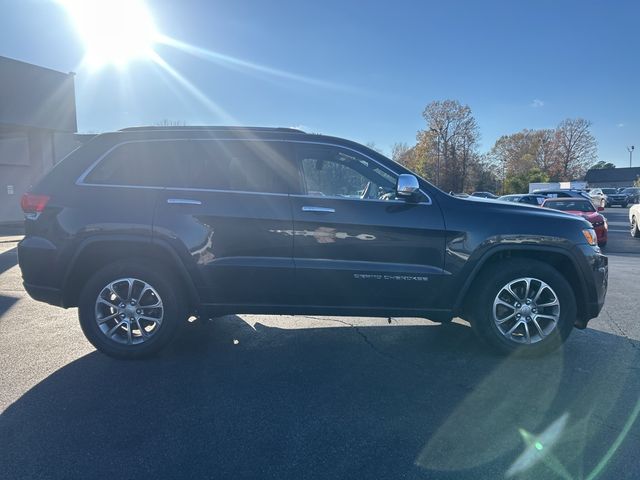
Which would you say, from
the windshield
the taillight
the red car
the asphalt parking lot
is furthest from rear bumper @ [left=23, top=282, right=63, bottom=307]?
the windshield

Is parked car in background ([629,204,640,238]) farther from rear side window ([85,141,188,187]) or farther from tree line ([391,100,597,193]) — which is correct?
tree line ([391,100,597,193])

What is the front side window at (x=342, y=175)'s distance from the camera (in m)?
4.02

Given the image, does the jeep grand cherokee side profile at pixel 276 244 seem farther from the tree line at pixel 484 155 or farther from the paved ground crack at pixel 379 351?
the tree line at pixel 484 155

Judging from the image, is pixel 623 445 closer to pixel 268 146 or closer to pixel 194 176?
pixel 268 146

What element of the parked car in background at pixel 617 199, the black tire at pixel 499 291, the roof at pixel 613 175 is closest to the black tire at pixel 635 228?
the black tire at pixel 499 291

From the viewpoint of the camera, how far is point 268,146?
13.4 feet

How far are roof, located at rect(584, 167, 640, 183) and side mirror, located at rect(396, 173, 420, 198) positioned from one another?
318 feet

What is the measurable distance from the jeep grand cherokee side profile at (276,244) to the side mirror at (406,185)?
0.44ft

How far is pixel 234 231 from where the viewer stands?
12.7ft

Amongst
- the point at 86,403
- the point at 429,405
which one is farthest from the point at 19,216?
the point at 429,405

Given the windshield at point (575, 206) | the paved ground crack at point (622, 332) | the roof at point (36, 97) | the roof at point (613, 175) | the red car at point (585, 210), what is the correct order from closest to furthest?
the paved ground crack at point (622, 332), the red car at point (585, 210), the windshield at point (575, 206), the roof at point (36, 97), the roof at point (613, 175)

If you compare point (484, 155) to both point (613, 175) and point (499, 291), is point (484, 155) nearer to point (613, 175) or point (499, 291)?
point (613, 175)

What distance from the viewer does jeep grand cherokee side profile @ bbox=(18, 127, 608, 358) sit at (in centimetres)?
388

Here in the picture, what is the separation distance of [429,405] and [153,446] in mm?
1910
